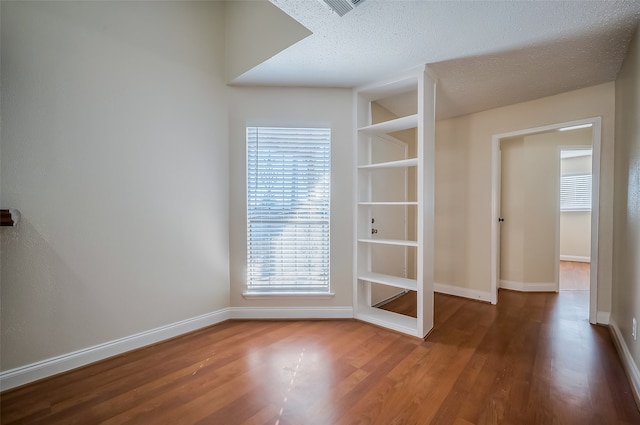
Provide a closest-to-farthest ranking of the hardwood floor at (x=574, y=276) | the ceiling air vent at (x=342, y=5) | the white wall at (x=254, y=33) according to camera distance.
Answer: the ceiling air vent at (x=342, y=5), the white wall at (x=254, y=33), the hardwood floor at (x=574, y=276)

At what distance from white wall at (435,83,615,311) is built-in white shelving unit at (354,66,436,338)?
0.68 meters

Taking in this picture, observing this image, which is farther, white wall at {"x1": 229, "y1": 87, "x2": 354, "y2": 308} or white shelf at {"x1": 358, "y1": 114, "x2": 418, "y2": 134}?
white wall at {"x1": 229, "y1": 87, "x2": 354, "y2": 308}

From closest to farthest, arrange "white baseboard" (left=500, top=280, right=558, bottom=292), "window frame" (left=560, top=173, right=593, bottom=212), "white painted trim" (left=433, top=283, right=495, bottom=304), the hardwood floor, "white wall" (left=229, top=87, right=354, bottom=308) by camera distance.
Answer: "white wall" (left=229, top=87, right=354, bottom=308)
"white painted trim" (left=433, top=283, right=495, bottom=304)
"white baseboard" (left=500, top=280, right=558, bottom=292)
the hardwood floor
"window frame" (left=560, top=173, right=593, bottom=212)

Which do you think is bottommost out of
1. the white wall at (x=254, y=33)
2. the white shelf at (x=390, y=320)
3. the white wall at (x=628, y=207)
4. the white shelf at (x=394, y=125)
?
the white shelf at (x=390, y=320)

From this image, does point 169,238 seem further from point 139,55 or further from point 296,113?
point 296,113

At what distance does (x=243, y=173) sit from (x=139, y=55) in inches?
49.7

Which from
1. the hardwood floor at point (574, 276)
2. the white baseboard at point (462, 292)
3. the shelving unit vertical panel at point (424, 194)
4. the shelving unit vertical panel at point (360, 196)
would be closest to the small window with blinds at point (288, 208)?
the shelving unit vertical panel at point (360, 196)

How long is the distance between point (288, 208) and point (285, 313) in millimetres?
1104

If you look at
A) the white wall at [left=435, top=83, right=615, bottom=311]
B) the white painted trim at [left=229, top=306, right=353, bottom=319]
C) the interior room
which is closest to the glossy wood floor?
the interior room

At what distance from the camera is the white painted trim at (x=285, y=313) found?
2.73m

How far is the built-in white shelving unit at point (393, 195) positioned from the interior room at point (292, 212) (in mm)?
27

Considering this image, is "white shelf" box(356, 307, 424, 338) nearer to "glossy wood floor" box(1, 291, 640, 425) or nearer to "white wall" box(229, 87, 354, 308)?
"glossy wood floor" box(1, 291, 640, 425)

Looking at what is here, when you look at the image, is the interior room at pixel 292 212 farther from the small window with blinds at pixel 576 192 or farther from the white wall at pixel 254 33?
the small window with blinds at pixel 576 192

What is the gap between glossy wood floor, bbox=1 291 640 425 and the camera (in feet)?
4.71
